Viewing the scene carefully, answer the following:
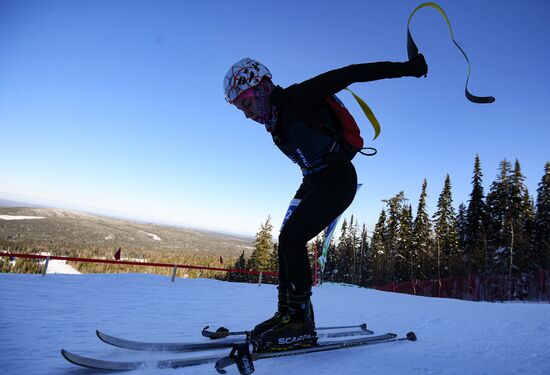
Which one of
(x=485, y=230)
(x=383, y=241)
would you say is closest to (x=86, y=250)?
(x=383, y=241)

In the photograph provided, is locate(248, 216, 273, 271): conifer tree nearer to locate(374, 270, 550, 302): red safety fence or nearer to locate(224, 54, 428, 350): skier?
locate(374, 270, 550, 302): red safety fence

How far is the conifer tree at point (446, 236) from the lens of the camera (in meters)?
36.3

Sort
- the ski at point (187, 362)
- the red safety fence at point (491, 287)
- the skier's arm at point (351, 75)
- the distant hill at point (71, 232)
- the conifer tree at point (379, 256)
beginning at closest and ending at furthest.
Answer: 1. the ski at point (187, 362)
2. the skier's arm at point (351, 75)
3. the red safety fence at point (491, 287)
4. the conifer tree at point (379, 256)
5. the distant hill at point (71, 232)

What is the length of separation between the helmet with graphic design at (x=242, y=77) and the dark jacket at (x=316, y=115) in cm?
20

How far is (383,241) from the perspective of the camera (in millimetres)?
50375

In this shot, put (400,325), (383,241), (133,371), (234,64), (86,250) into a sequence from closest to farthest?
(133,371), (234,64), (400,325), (383,241), (86,250)

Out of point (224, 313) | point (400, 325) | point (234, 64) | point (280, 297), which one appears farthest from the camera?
point (224, 313)

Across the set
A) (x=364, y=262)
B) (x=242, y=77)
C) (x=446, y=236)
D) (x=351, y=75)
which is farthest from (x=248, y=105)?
(x=364, y=262)

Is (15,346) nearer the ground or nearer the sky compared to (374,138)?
nearer the ground

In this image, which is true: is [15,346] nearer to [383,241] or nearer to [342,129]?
[342,129]

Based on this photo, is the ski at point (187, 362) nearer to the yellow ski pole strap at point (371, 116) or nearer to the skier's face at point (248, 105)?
the skier's face at point (248, 105)

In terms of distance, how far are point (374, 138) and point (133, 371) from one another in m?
2.67

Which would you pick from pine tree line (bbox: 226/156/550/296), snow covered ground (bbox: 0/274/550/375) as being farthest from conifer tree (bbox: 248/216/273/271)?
snow covered ground (bbox: 0/274/550/375)

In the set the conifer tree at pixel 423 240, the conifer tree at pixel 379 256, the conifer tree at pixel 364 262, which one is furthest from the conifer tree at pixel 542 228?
the conifer tree at pixel 364 262
